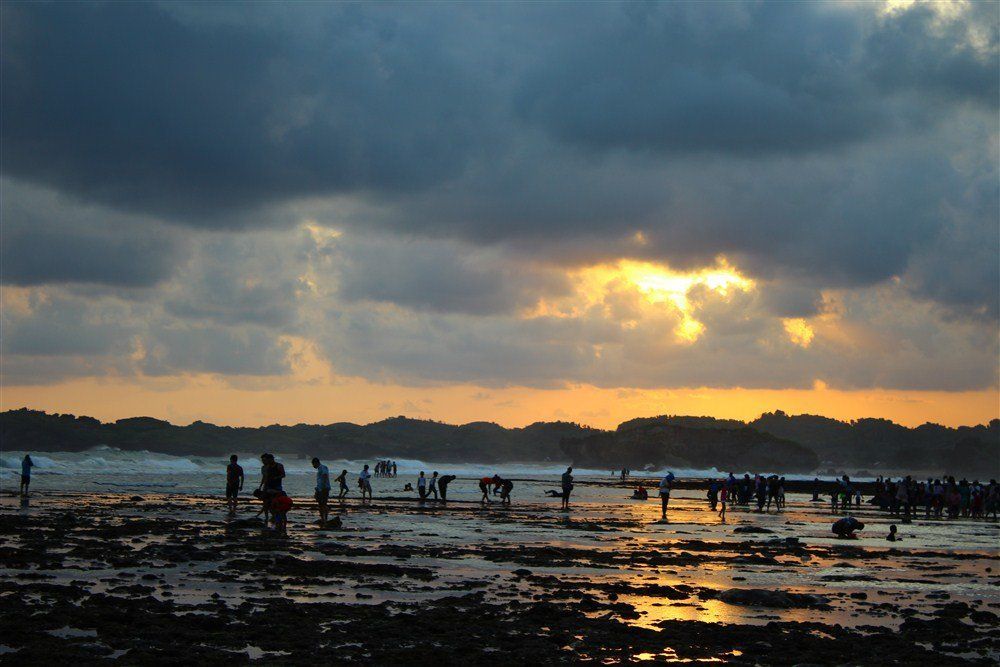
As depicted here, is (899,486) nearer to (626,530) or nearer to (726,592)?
(626,530)

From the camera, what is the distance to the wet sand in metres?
12.2

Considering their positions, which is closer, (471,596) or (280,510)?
(471,596)

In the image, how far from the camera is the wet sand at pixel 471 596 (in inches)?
480

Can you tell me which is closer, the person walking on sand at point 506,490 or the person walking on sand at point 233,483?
the person walking on sand at point 233,483

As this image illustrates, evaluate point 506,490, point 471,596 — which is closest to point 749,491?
point 506,490

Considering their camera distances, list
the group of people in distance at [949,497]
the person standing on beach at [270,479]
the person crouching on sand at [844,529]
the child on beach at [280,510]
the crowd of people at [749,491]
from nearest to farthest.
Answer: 1. the child on beach at [280,510]
2. the person standing on beach at [270,479]
3. the person crouching on sand at [844,529]
4. the group of people in distance at [949,497]
5. the crowd of people at [749,491]

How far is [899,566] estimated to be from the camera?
2444cm

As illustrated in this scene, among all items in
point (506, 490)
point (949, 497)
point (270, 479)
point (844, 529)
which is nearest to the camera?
point (270, 479)

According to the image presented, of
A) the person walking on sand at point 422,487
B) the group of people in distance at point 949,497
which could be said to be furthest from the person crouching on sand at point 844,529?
the person walking on sand at point 422,487

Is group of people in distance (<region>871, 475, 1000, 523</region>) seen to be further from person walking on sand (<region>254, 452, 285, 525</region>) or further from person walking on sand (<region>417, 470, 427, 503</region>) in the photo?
person walking on sand (<region>254, 452, 285, 525</region>)

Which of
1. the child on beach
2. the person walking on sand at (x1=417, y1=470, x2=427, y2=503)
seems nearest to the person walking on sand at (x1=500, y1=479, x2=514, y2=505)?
the person walking on sand at (x1=417, y1=470, x2=427, y2=503)

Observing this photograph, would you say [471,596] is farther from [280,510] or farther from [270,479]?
[270,479]

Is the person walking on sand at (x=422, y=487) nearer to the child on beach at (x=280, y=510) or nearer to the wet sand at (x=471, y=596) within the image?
the wet sand at (x=471, y=596)

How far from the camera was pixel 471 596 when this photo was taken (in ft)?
53.9
